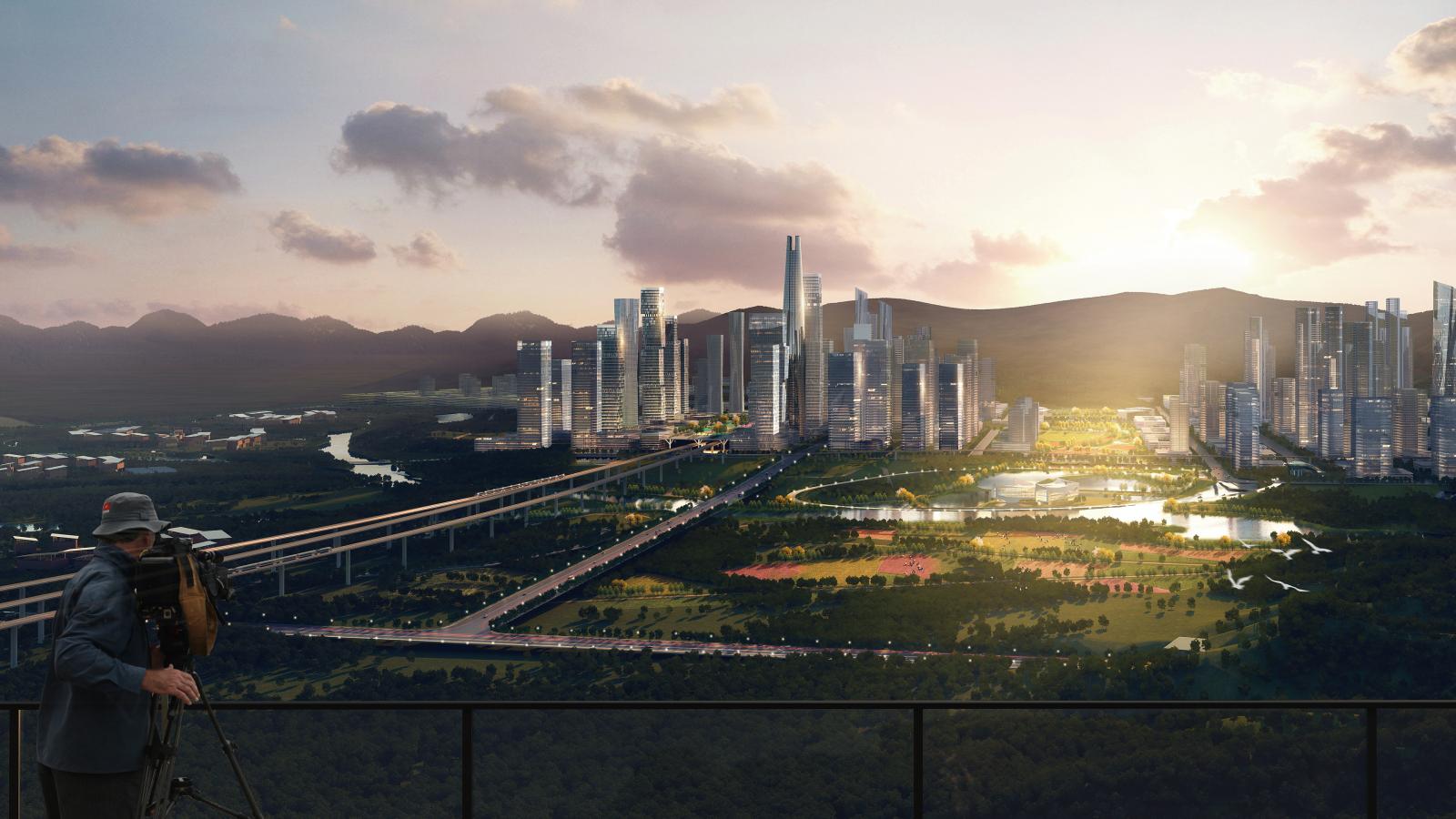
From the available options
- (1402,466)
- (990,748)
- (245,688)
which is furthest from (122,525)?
(1402,466)

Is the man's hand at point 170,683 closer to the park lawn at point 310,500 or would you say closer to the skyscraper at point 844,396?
the park lawn at point 310,500

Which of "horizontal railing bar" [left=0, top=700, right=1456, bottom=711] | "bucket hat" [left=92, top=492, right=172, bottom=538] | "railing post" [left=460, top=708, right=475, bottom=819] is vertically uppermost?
"bucket hat" [left=92, top=492, right=172, bottom=538]

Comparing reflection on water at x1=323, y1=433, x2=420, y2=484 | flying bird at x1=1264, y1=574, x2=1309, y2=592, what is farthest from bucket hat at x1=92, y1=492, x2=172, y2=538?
reflection on water at x1=323, y1=433, x2=420, y2=484

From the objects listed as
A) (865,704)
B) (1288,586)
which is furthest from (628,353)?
(865,704)

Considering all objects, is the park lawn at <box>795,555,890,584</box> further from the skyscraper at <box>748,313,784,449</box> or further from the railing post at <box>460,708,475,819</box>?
the railing post at <box>460,708,475,819</box>

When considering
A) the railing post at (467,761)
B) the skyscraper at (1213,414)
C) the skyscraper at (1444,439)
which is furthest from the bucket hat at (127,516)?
the skyscraper at (1213,414)
